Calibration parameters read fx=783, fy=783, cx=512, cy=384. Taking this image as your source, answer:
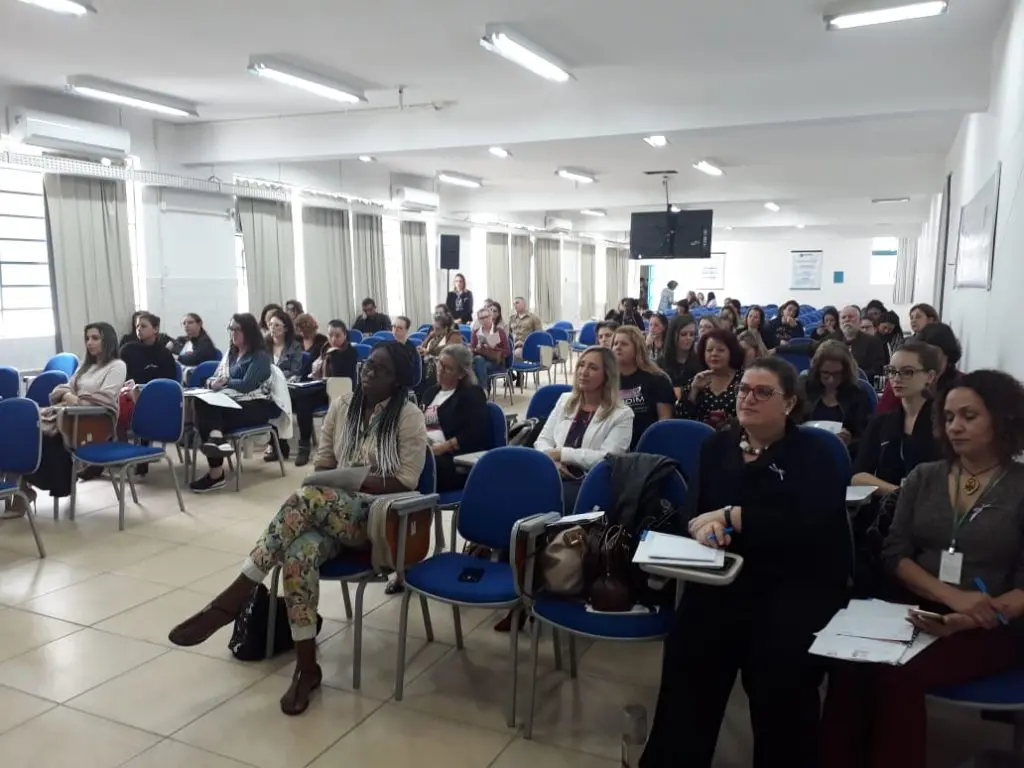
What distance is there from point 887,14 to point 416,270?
9408 mm

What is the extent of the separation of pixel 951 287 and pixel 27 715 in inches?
299

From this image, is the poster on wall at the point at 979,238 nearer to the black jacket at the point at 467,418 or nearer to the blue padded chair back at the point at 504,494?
the black jacket at the point at 467,418

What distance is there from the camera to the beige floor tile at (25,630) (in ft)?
10.4

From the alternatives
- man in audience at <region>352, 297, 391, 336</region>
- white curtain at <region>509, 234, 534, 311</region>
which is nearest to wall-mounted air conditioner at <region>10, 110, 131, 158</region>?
man in audience at <region>352, 297, 391, 336</region>

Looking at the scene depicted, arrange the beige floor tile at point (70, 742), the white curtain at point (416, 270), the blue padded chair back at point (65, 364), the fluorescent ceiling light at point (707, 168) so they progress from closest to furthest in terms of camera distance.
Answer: the beige floor tile at point (70, 742) → the blue padded chair back at point (65, 364) → the fluorescent ceiling light at point (707, 168) → the white curtain at point (416, 270)

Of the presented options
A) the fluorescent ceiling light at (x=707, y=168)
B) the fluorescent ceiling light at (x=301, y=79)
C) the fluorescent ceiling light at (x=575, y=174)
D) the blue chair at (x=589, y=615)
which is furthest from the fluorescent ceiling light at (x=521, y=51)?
the fluorescent ceiling light at (x=575, y=174)

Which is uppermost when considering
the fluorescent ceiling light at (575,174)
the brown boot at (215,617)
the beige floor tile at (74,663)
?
the fluorescent ceiling light at (575,174)

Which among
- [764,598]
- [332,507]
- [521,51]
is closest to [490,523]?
[332,507]

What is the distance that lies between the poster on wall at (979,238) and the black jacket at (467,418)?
290 centimetres

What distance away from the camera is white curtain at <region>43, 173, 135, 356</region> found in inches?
292

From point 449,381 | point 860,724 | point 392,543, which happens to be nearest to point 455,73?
point 449,381

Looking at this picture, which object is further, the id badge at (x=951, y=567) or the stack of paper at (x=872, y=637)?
the id badge at (x=951, y=567)

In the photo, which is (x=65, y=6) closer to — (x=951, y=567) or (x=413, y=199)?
(x=951, y=567)

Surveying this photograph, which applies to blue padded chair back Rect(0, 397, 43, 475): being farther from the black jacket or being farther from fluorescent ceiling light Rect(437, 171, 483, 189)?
fluorescent ceiling light Rect(437, 171, 483, 189)
